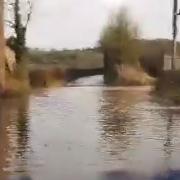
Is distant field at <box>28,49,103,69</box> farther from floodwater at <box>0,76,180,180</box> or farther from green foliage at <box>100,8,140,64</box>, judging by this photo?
floodwater at <box>0,76,180,180</box>

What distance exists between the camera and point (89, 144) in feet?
45.0

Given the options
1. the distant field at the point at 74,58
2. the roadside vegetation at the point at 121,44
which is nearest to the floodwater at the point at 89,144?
the roadside vegetation at the point at 121,44

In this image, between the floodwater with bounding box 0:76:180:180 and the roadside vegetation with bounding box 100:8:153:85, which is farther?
the roadside vegetation with bounding box 100:8:153:85

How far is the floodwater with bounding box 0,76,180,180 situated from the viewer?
10.3 meters

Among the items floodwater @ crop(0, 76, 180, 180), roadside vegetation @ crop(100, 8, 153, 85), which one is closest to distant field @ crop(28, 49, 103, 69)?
roadside vegetation @ crop(100, 8, 153, 85)

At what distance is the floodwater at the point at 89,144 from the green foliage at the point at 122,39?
3342 centimetres

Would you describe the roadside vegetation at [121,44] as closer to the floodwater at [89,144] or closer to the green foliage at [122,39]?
the green foliage at [122,39]

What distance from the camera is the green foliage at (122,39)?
56.5 meters

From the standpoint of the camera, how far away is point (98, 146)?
13422 millimetres

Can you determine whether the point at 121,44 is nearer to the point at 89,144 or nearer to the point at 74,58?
the point at 74,58

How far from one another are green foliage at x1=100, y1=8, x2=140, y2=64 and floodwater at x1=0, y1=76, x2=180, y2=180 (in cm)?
3342

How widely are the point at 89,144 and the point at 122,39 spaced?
4336cm

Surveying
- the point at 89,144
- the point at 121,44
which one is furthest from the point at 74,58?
the point at 89,144

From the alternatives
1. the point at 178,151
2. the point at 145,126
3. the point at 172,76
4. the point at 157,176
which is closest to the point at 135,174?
the point at 157,176
